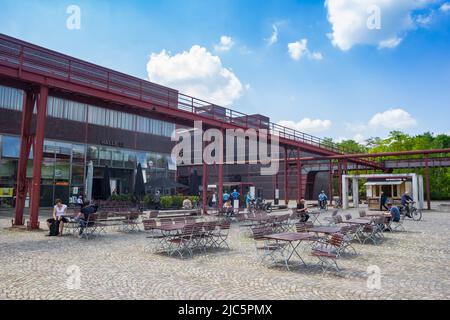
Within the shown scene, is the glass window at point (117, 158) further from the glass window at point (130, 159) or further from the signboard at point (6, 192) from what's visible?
the signboard at point (6, 192)

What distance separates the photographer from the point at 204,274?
6711 millimetres

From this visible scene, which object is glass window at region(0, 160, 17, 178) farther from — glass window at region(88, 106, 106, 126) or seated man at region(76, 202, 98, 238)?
seated man at region(76, 202, 98, 238)

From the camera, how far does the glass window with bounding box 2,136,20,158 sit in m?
23.2

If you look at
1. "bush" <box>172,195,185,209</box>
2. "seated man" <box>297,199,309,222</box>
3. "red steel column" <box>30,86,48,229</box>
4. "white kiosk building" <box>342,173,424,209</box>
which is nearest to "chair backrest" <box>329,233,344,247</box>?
"seated man" <box>297,199,309,222</box>

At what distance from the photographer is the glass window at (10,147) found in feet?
76.2

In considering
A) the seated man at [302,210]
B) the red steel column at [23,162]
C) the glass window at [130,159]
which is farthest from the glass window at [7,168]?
the seated man at [302,210]

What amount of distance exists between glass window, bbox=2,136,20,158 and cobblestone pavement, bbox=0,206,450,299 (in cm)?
1550

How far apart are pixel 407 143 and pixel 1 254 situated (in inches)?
2096

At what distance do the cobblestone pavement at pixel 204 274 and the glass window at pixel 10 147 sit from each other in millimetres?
15496

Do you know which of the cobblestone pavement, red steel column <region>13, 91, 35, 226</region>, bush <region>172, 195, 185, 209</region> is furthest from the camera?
bush <region>172, 195, 185, 209</region>

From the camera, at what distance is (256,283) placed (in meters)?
6.07

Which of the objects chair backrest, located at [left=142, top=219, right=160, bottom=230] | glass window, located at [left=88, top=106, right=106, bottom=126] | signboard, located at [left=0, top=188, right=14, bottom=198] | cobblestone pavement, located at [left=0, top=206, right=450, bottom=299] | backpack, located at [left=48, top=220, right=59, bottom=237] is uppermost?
glass window, located at [left=88, top=106, right=106, bottom=126]

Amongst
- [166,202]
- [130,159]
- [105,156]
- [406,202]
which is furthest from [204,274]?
[130,159]

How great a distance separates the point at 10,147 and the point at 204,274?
22197 millimetres
